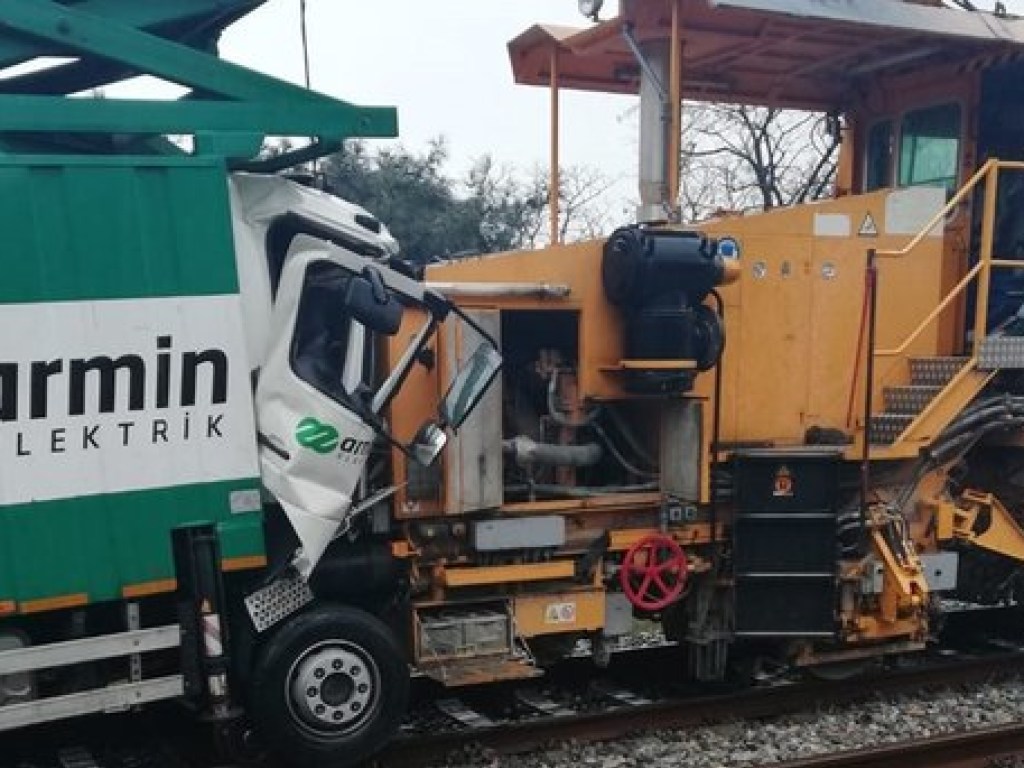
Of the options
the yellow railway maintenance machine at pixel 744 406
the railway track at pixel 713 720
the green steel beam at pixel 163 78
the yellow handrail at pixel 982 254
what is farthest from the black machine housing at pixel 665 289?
the railway track at pixel 713 720

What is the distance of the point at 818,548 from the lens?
6496 millimetres

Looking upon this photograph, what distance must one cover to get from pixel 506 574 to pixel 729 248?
2345 mm

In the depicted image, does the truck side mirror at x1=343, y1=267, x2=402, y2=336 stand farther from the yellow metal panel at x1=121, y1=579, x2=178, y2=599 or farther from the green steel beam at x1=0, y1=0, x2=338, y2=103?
the yellow metal panel at x1=121, y1=579, x2=178, y2=599

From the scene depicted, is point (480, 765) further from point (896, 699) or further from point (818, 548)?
point (896, 699)

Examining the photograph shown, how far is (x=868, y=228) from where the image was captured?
23.0 ft

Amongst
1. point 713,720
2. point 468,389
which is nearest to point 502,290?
point 468,389

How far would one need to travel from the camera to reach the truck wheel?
17.2ft

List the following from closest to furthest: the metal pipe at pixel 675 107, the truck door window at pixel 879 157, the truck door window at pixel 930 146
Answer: the metal pipe at pixel 675 107
the truck door window at pixel 930 146
the truck door window at pixel 879 157

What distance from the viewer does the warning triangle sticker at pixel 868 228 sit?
22.9 ft

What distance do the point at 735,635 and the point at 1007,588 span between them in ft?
8.46

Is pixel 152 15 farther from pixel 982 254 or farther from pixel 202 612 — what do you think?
pixel 982 254

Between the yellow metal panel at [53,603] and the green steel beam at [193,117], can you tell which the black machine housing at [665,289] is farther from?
the yellow metal panel at [53,603]

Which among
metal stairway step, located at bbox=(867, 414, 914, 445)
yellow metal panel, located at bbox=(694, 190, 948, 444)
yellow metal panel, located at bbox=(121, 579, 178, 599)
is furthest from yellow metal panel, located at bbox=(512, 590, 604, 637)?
metal stairway step, located at bbox=(867, 414, 914, 445)

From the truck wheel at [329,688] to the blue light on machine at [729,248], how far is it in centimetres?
294
